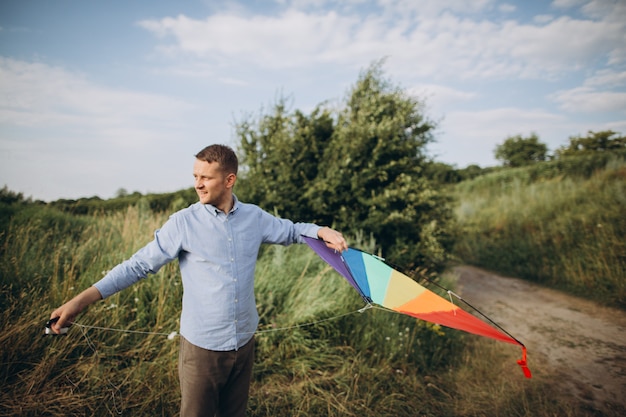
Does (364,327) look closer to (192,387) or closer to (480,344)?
(480,344)

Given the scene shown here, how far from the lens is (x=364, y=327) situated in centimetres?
409

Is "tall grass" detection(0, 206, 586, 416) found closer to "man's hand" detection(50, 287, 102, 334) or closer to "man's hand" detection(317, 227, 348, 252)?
"man's hand" detection(317, 227, 348, 252)

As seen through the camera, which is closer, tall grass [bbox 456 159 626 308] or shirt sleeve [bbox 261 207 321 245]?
shirt sleeve [bbox 261 207 321 245]

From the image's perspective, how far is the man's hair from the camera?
1.89 metres

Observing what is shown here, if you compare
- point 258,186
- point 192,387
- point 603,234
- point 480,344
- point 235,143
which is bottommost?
point 480,344

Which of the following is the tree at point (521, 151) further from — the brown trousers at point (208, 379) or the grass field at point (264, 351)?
the brown trousers at point (208, 379)

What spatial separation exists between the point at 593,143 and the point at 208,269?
25.2m

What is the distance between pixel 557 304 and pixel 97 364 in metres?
7.58

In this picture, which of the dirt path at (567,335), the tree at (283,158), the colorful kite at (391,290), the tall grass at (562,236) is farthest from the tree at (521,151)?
the colorful kite at (391,290)

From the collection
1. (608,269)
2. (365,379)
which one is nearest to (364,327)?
(365,379)

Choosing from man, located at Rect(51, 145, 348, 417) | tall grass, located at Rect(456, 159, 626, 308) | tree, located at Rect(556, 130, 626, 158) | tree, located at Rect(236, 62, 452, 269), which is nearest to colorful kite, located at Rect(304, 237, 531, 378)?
man, located at Rect(51, 145, 348, 417)

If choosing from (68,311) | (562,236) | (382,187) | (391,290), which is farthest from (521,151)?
(68,311)

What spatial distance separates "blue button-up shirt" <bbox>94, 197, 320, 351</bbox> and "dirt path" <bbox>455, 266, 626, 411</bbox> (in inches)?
153

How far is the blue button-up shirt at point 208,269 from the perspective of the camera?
1.88m
